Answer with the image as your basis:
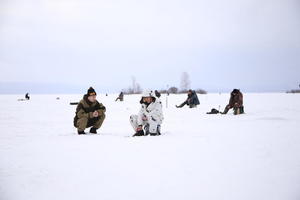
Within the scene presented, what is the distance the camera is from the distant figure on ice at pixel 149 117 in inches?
279

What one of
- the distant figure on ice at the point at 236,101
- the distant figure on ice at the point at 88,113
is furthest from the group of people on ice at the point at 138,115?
the distant figure on ice at the point at 236,101

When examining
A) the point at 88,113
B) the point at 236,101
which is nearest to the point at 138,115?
the point at 88,113

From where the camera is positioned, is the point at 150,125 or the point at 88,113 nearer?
the point at 150,125

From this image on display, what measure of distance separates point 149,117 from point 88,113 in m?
1.71

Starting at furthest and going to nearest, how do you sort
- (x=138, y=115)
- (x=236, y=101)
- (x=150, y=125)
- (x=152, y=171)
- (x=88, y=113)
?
(x=236, y=101), (x=88, y=113), (x=138, y=115), (x=150, y=125), (x=152, y=171)

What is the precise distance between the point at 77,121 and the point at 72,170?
3.84m

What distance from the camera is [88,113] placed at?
755 centimetres

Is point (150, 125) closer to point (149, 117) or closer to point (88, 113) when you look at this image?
point (149, 117)

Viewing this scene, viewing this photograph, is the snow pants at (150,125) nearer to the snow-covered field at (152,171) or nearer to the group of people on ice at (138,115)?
the group of people on ice at (138,115)

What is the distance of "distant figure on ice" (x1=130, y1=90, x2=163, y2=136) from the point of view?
23.3ft

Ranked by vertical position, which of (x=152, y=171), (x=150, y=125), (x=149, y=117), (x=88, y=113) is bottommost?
(x=152, y=171)

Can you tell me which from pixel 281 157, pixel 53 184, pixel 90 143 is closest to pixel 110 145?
pixel 90 143

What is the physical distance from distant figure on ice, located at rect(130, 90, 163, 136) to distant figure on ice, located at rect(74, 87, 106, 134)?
1.04 m

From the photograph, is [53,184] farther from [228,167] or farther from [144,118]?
[144,118]
